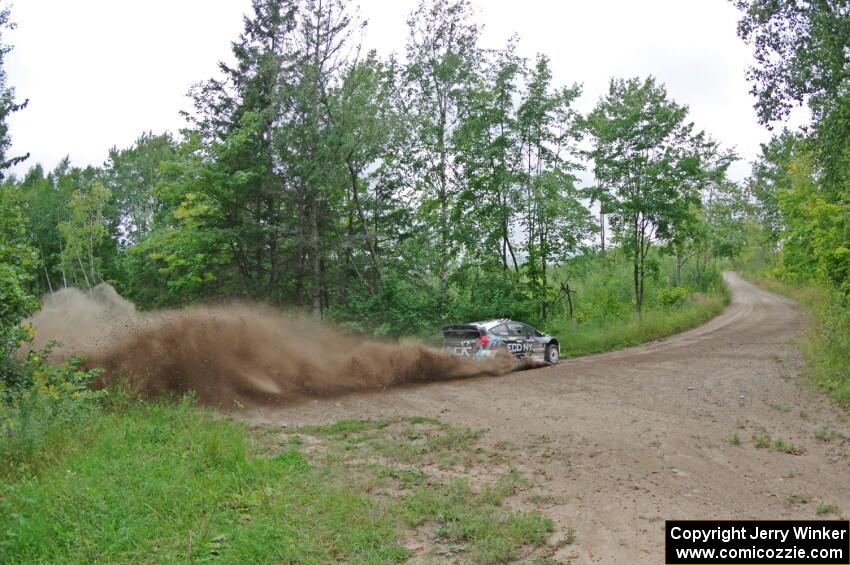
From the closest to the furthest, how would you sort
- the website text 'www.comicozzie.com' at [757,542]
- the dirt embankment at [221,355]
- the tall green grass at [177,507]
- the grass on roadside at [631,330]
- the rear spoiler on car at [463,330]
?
the website text 'www.comicozzie.com' at [757,542], the tall green grass at [177,507], the dirt embankment at [221,355], the rear spoiler on car at [463,330], the grass on roadside at [631,330]

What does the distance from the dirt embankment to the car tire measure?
3.87 metres

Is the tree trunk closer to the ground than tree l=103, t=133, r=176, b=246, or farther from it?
closer to the ground

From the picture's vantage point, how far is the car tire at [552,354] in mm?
20750

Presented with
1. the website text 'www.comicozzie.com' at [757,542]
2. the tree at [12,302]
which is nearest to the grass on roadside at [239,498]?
the website text 'www.comicozzie.com' at [757,542]

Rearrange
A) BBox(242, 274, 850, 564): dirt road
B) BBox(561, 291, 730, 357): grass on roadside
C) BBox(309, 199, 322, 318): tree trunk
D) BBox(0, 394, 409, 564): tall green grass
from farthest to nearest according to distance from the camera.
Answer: BBox(309, 199, 322, 318): tree trunk < BBox(561, 291, 730, 357): grass on roadside < BBox(242, 274, 850, 564): dirt road < BBox(0, 394, 409, 564): tall green grass

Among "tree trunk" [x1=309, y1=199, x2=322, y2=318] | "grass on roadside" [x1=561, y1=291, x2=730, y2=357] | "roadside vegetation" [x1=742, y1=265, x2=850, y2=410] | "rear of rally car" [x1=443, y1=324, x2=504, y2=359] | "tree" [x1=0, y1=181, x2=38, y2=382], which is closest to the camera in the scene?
"tree" [x1=0, y1=181, x2=38, y2=382]

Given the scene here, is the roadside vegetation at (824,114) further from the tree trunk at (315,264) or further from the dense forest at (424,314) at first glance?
the tree trunk at (315,264)

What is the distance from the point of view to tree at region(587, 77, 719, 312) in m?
27.5

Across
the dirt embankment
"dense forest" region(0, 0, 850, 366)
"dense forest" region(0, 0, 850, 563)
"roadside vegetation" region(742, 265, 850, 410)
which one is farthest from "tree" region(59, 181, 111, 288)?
"roadside vegetation" region(742, 265, 850, 410)

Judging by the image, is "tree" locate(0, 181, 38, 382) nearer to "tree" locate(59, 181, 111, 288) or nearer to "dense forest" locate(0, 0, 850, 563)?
"dense forest" locate(0, 0, 850, 563)

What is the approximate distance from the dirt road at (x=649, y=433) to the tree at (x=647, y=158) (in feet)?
30.8

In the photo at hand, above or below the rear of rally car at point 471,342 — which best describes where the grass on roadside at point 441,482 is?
below

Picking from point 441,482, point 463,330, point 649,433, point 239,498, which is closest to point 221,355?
point 463,330

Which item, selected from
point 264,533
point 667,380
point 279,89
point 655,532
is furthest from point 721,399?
point 279,89
